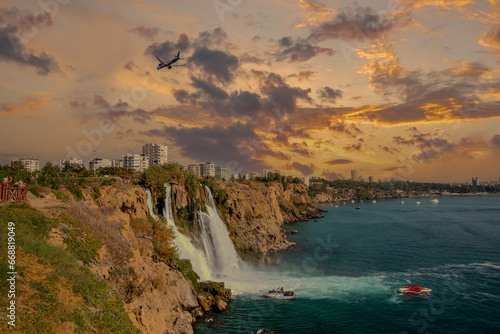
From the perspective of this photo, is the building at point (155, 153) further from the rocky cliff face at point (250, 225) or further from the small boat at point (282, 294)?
the small boat at point (282, 294)

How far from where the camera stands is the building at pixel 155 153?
172375 millimetres

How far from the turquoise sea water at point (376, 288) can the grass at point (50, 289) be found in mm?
13978

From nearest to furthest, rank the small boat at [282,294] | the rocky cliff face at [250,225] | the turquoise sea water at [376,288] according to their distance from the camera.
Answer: the turquoise sea water at [376,288], the small boat at [282,294], the rocky cliff face at [250,225]

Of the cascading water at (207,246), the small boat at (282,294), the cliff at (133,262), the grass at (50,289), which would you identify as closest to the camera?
the grass at (50,289)

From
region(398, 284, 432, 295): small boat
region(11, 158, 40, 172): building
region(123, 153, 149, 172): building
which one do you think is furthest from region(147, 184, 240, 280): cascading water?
region(11, 158, 40, 172): building

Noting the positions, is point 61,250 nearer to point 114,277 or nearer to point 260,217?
point 114,277

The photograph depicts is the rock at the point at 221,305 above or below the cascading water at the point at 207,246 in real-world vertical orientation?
below

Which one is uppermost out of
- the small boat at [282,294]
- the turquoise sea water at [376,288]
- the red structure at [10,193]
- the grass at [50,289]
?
the red structure at [10,193]

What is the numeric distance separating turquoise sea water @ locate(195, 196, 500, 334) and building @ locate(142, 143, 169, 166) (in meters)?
127

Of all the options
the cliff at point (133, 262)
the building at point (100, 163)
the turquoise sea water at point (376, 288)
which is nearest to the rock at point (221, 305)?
the cliff at point (133, 262)

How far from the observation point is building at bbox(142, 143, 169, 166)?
566 ft

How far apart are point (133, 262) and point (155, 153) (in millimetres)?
160891

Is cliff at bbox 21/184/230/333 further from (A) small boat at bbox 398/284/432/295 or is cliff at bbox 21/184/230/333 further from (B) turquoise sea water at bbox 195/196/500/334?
(A) small boat at bbox 398/284/432/295

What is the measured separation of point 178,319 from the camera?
76.7ft
